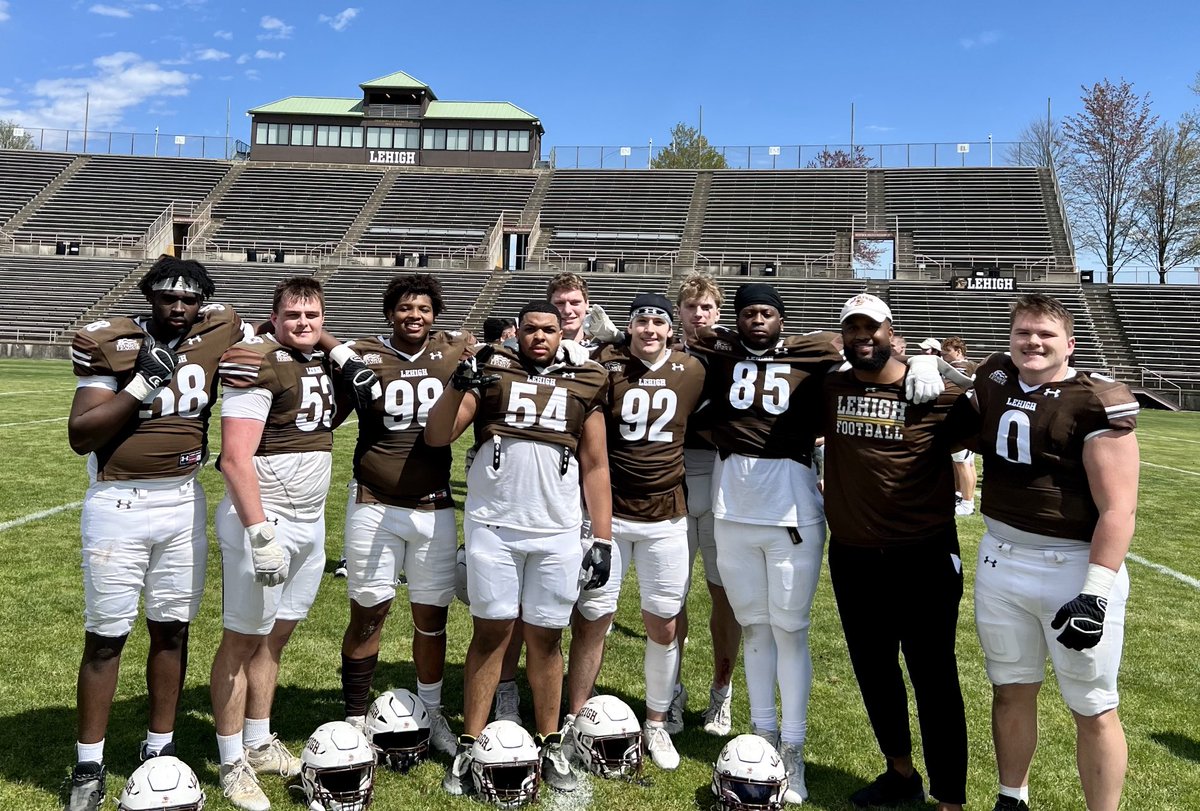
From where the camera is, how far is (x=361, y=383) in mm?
3637

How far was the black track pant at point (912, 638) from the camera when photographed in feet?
11.5

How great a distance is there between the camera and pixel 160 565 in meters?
3.49

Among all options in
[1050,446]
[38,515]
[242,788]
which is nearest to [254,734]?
[242,788]

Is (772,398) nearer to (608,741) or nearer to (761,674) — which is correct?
(761,674)

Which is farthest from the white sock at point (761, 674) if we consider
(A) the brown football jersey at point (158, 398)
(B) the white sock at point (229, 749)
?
(A) the brown football jersey at point (158, 398)

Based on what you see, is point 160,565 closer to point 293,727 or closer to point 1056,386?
point 293,727

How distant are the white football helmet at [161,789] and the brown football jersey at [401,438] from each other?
133 cm

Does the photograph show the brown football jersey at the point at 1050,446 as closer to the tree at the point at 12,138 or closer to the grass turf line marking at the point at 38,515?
the grass turf line marking at the point at 38,515

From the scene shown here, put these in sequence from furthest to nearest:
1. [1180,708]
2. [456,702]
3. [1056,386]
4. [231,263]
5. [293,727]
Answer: [231,263]
[1180,708]
[456,702]
[293,727]
[1056,386]

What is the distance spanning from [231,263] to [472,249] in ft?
34.8

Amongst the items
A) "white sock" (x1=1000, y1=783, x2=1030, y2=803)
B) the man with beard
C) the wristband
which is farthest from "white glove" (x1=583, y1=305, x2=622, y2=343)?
"white sock" (x1=1000, y1=783, x2=1030, y2=803)

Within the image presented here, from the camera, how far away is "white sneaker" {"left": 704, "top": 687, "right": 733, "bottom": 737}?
172 inches

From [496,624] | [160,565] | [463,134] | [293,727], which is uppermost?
[463,134]

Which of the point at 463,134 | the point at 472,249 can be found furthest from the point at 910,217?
the point at 463,134
